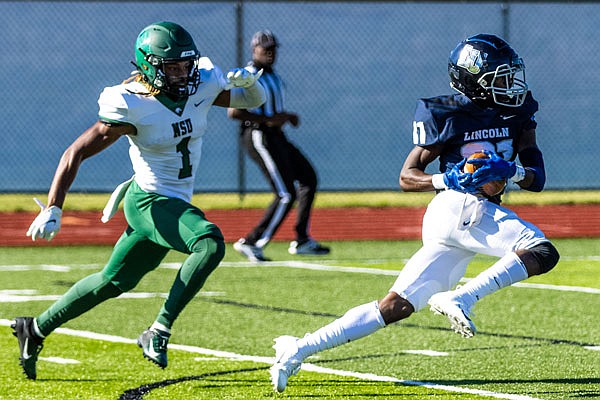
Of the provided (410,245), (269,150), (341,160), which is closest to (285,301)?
(269,150)

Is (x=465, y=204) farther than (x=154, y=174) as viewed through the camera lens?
No

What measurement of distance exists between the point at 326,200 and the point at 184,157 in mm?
11863

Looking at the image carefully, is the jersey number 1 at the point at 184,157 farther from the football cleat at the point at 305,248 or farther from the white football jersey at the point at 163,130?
the football cleat at the point at 305,248

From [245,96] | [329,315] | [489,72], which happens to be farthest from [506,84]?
[329,315]

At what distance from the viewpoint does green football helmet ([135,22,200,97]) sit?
550 centimetres

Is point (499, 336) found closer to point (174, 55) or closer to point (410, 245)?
point (174, 55)

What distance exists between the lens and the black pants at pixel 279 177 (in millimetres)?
11148

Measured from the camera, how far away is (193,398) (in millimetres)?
5113

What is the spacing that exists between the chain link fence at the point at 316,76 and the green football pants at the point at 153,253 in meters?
9.71

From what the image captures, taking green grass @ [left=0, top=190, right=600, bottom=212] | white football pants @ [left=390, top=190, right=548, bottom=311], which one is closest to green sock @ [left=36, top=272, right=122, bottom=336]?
white football pants @ [left=390, top=190, right=548, bottom=311]

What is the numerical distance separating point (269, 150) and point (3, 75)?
6210 mm

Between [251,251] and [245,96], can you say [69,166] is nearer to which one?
[245,96]

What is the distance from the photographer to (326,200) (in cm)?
1755

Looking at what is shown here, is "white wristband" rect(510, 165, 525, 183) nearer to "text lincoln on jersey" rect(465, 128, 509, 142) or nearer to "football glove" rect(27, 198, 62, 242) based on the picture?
"text lincoln on jersey" rect(465, 128, 509, 142)
